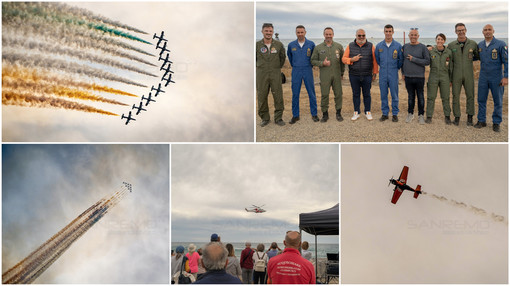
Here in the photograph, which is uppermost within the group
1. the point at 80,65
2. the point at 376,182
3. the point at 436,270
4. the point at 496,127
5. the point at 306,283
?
the point at 80,65

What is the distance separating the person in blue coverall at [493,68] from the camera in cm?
921

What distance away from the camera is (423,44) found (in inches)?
368

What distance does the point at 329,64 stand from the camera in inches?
372

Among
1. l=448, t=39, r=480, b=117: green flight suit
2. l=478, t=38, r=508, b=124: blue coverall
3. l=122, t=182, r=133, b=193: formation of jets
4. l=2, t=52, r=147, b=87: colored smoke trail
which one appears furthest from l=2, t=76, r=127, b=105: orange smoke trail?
l=478, t=38, r=508, b=124: blue coverall

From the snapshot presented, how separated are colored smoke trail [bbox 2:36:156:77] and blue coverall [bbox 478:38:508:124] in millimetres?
5967

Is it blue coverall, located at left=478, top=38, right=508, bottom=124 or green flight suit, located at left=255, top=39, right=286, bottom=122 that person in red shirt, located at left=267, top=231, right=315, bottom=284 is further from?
blue coverall, located at left=478, top=38, right=508, bottom=124

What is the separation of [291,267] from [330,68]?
5064 mm

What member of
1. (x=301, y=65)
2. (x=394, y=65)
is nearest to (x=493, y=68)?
(x=394, y=65)

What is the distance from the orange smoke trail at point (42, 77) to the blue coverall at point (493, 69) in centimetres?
633

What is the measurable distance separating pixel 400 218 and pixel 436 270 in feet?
3.43

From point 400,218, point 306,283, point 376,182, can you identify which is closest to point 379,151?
point 376,182

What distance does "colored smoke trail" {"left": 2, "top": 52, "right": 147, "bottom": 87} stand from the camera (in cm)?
927

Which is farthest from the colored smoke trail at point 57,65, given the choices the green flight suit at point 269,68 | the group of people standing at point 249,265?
the group of people standing at point 249,265

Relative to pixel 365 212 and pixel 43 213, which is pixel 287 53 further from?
pixel 43 213
